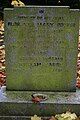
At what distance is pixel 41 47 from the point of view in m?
5.04

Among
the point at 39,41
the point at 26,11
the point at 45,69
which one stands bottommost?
the point at 45,69

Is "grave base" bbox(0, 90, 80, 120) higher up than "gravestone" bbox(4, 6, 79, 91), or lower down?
lower down

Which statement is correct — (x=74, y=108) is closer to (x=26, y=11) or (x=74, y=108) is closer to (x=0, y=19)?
(x=26, y=11)

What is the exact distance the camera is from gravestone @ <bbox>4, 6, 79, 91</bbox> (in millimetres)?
4914

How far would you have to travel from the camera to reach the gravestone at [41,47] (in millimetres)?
4914

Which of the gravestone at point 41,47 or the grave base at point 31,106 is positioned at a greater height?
the gravestone at point 41,47

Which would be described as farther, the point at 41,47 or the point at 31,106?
the point at 41,47

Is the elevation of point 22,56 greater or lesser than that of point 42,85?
greater

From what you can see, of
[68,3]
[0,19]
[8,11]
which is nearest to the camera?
[8,11]

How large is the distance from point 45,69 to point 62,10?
30.5 inches

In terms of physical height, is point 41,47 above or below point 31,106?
above

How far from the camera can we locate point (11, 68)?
5094mm

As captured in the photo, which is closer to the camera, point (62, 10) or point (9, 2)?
point (62, 10)

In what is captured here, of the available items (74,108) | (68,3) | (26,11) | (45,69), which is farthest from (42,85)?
(68,3)
